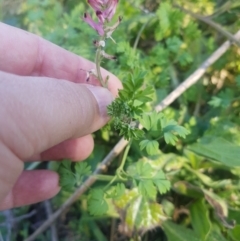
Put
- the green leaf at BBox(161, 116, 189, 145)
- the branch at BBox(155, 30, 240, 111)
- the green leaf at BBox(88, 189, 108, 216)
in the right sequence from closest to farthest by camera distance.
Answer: the green leaf at BBox(161, 116, 189, 145)
the green leaf at BBox(88, 189, 108, 216)
the branch at BBox(155, 30, 240, 111)

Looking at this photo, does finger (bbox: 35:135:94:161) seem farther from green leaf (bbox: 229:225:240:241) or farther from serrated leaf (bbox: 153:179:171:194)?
green leaf (bbox: 229:225:240:241)

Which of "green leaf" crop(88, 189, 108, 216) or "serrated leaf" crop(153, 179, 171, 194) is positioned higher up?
"serrated leaf" crop(153, 179, 171, 194)

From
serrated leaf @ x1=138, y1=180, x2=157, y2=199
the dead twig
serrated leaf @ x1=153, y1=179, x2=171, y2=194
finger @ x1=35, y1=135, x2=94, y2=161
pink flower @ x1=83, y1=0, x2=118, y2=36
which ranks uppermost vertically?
pink flower @ x1=83, y1=0, x2=118, y2=36

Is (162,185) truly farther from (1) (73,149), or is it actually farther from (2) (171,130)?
(1) (73,149)

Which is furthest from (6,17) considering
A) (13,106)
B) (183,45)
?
(13,106)

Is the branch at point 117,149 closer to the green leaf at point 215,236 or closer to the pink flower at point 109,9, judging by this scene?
the green leaf at point 215,236

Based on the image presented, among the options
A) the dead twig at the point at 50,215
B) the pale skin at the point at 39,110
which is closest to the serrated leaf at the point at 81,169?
the pale skin at the point at 39,110

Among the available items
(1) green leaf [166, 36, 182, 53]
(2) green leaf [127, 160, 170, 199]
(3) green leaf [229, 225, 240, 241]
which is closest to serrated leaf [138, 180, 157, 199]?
(2) green leaf [127, 160, 170, 199]
